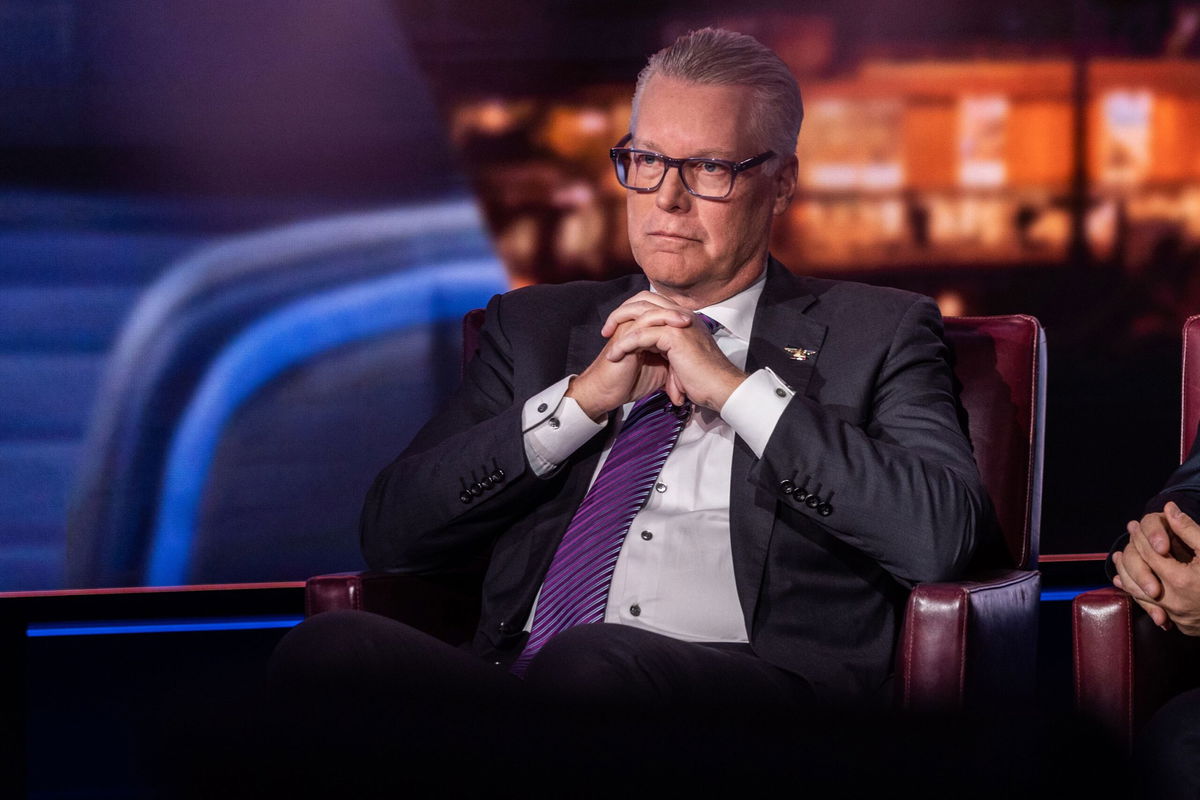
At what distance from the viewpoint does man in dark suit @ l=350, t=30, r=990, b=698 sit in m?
1.71

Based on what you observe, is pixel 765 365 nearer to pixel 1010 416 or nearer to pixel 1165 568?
pixel 1010 416

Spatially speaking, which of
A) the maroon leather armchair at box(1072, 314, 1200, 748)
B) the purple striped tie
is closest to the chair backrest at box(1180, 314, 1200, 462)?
the maroon leather armchair at box(1072, 314, 1200, 748)

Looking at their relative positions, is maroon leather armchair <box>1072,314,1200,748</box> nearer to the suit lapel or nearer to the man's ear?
the suit lapel

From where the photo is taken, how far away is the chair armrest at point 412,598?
1903 mm

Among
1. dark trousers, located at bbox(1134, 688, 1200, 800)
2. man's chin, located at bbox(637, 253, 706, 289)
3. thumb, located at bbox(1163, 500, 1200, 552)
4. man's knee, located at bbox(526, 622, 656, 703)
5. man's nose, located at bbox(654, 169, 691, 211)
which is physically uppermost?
man's nose, located at bbox(654, 169, 691, 211)

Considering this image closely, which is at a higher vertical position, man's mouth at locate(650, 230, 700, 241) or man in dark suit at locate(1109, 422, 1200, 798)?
man's mouth at locate(650, 230, 700, 241)

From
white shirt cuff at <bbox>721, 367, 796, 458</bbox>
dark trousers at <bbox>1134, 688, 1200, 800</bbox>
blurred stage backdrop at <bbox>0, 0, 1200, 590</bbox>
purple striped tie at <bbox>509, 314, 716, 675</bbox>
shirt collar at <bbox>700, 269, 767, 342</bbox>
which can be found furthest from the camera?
blurred stage backdrop at <bbox>0, 0, 1200, 590</bbox>

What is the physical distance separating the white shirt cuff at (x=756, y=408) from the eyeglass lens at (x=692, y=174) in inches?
13.4

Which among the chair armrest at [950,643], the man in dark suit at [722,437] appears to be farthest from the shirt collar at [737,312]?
the chair armrest at [950,643]

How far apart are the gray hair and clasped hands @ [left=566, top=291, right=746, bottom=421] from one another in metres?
0.33

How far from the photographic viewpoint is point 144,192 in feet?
10.8

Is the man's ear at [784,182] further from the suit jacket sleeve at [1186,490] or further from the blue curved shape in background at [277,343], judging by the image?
the blue curved shape in background at [277,343]

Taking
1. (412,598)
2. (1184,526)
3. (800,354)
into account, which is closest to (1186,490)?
(1184,526)

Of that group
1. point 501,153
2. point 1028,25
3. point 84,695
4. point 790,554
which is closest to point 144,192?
point 501,153
